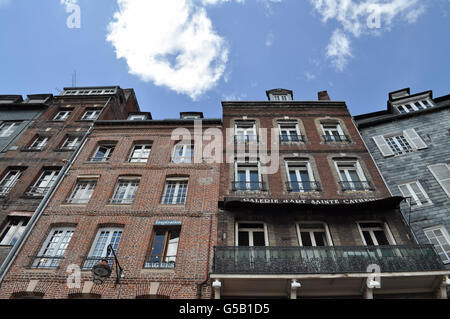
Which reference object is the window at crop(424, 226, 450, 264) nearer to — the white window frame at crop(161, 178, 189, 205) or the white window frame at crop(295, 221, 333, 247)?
the white window frame at crop(295, 221, 333, 247)

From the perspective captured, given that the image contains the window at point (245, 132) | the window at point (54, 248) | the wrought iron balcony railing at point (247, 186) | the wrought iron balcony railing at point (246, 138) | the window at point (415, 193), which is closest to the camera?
the window at point (54, 248)

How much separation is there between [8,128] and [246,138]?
16283 millimetres

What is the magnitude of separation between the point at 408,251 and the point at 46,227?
14.8 m

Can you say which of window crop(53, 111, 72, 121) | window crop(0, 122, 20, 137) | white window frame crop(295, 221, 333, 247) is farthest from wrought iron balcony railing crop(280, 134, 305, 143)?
window crop(0, 122, 20, 137)

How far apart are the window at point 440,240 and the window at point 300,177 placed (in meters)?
4.75

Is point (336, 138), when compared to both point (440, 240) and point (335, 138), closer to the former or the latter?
point (335, 138)

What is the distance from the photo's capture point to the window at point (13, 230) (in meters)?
10.9

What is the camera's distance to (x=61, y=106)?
1869cm

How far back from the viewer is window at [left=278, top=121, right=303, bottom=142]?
49.5 ft

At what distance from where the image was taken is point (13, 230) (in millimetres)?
11320

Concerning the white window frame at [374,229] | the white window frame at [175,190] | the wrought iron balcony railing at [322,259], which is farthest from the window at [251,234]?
the white window frame at [374,229]

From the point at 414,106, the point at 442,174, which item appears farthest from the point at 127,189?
the point at 414,106

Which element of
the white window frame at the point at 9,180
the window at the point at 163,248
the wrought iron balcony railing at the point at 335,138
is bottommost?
the window at the point at 163,248

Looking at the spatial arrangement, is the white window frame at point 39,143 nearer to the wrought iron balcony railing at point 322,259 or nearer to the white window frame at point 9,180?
the white window frame at point 9,180
